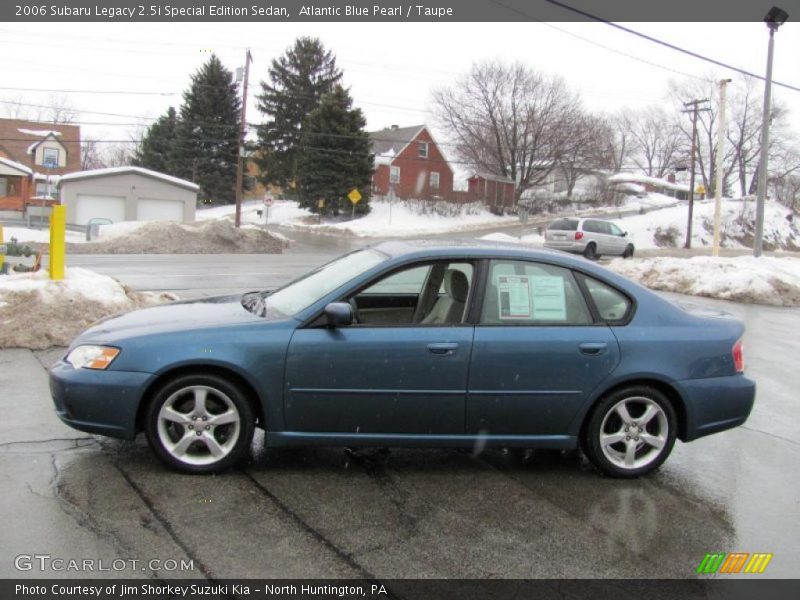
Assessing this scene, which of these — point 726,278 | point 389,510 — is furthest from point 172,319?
point 726,278

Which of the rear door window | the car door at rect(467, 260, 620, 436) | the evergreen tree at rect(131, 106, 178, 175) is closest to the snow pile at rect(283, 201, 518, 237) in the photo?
the evergreen tree at rect(131, 106, 178, 175)

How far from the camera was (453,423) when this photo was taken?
14.0 ft

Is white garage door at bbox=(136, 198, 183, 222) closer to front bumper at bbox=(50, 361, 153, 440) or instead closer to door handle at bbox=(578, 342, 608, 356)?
front bumper at bbox=(50, 361, 153, 440)

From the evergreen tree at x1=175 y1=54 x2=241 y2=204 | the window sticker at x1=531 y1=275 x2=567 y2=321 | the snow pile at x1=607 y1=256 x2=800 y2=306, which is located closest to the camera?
the window sticker at x1=531 y1=275 x2=567 y2=321

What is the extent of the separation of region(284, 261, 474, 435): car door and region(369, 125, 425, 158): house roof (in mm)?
62936

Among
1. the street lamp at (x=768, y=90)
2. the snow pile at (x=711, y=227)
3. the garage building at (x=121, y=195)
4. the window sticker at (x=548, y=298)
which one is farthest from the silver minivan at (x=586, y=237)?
the window sticker at (x=548, y=298)

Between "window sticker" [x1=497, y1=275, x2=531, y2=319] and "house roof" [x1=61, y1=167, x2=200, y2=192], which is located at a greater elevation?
"house roof" [x1=61, y1=167, x2=200, y2=192]

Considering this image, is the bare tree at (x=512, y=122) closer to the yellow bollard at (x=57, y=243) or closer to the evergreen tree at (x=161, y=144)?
the evergreen tree at (x=161, y=144)

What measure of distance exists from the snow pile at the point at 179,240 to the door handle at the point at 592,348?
2387 centimetres

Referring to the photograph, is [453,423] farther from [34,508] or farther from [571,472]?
[34,508]

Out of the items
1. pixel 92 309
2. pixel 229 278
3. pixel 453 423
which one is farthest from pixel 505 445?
pixel 229 278

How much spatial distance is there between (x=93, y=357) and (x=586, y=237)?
27.4m

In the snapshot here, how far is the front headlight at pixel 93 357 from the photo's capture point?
4.08 meters

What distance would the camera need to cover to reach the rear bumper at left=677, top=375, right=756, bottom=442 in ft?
14.7
